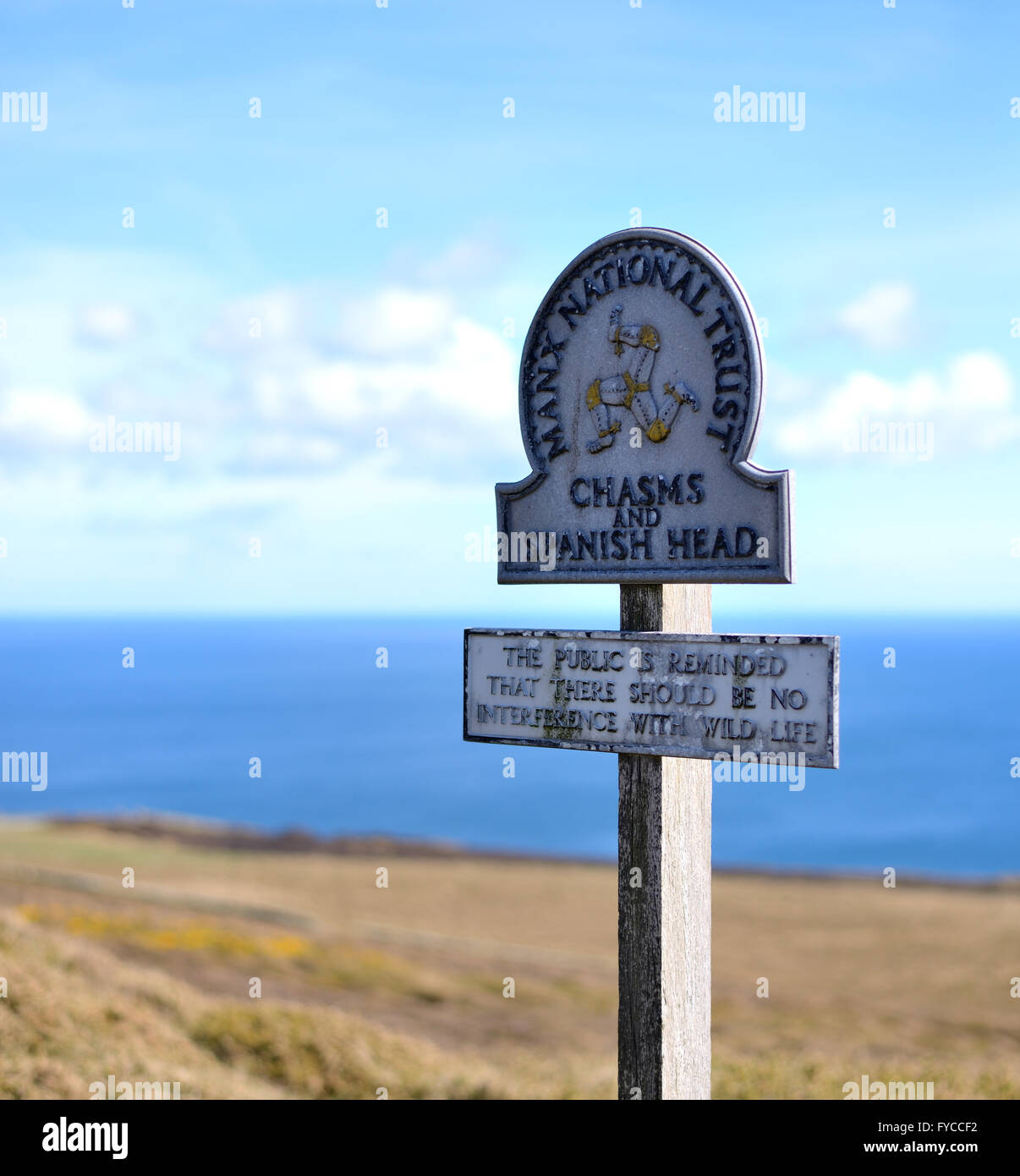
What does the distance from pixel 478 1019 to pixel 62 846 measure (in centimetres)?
2007

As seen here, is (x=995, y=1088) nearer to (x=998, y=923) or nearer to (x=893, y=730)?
(x=998, y=923)

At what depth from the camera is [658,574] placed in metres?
5.46

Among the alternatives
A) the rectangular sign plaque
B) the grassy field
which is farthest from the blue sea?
the rectangular sign plaque

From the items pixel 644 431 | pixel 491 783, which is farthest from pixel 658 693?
pixel 491 783

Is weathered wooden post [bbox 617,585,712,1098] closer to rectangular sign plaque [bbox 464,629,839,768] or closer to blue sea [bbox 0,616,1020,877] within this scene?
rectangular sign plaque [bbox 464,629,839,768]

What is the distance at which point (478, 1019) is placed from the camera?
1270 centimetres

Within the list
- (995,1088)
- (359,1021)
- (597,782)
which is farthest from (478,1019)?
(597,782)

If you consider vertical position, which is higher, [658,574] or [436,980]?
[658,574]

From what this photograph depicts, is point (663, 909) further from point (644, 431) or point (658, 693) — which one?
point (644, 431)

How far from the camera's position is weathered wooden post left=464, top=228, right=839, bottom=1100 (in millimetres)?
5156

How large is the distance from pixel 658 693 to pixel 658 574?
1.85 ft

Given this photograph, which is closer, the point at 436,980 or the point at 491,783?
the point at 436,980

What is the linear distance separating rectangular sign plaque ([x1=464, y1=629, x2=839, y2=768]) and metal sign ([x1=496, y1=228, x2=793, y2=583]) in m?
0.32

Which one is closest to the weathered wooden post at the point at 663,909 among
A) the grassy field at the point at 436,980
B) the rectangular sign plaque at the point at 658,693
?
the rectangular sign plaque at the point at 658,693
